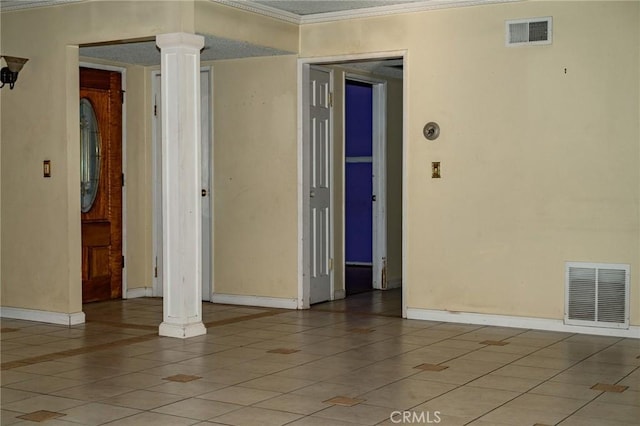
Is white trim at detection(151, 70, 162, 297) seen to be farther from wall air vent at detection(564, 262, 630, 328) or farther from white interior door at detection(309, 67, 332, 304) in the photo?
wall air vent at detection(564, 262, 630, 328)

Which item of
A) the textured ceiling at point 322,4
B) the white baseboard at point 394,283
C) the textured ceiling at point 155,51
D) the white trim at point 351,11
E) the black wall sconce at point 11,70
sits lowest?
the white baseboard at point 394,283

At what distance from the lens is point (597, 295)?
6535mm

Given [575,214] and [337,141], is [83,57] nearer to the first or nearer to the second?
[337,141]

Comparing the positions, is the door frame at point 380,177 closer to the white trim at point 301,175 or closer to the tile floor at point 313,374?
the white trim at point 301,175

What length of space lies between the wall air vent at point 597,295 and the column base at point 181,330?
283 centimetres

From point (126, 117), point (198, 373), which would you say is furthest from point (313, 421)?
point (126, 117)

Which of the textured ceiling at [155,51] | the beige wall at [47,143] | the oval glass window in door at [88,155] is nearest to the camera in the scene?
the beige wall at [47,143]

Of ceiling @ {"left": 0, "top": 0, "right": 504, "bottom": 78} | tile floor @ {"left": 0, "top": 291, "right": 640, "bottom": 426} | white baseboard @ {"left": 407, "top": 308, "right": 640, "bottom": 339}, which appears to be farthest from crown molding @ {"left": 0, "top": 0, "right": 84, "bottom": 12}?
white baseboard @ {"left": 407, "top": 308, "right": 640, "bottom": 339}

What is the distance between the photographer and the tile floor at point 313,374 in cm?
429

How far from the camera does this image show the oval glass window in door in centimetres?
829

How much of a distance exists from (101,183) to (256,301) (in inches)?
77.5

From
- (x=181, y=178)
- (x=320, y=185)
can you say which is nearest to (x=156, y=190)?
(x=320, y=185)

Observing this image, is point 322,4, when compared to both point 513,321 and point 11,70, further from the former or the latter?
point 513,321

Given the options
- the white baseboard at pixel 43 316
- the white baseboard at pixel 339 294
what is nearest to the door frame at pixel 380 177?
the white baseboard at pixel 339 294
